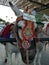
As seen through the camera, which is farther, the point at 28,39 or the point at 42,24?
the point at 42,24

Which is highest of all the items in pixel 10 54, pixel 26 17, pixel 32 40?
pixel 26 17

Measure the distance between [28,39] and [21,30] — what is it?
251 millimetres

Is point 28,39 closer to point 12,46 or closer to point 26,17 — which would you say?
point 26,17

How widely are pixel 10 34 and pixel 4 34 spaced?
106 mm

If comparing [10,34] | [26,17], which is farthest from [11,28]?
[26,17]

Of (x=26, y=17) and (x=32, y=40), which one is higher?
(x=26, y=17)

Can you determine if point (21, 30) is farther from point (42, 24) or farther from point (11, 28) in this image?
point (42, 24)

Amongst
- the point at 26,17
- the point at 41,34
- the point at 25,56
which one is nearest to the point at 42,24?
the point at 41,34

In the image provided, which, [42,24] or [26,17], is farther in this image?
[42,24]

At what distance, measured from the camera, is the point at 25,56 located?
448 centimetres

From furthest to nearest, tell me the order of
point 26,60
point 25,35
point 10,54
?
point 10,54 < point 26,60 < point 25,35

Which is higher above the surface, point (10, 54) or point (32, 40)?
point (32, 40)

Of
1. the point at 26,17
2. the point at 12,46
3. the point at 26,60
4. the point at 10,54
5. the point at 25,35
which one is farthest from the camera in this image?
the point at 10,54

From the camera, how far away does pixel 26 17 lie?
155 inches
